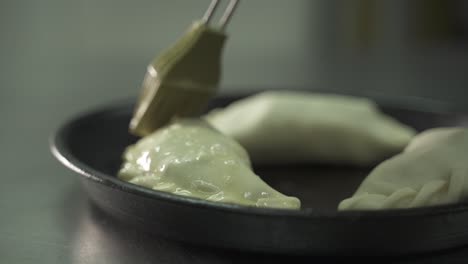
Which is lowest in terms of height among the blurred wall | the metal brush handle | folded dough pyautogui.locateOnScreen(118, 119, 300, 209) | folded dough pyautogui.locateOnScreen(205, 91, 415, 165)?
the blurred wall

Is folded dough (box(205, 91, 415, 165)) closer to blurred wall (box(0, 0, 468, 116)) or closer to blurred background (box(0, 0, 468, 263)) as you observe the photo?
blurred background (box(0, 0, 468, 263))

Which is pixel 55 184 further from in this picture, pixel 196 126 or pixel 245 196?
pixel 245 196

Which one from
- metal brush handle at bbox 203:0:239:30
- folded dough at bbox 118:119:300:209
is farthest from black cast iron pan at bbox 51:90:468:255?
metal brush handle at bbox 203:0:239:30

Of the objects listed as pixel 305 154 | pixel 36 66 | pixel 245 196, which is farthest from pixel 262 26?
pixel 245 196

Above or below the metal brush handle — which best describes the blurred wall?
below

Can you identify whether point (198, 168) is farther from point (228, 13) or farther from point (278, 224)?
point (228, 13)
